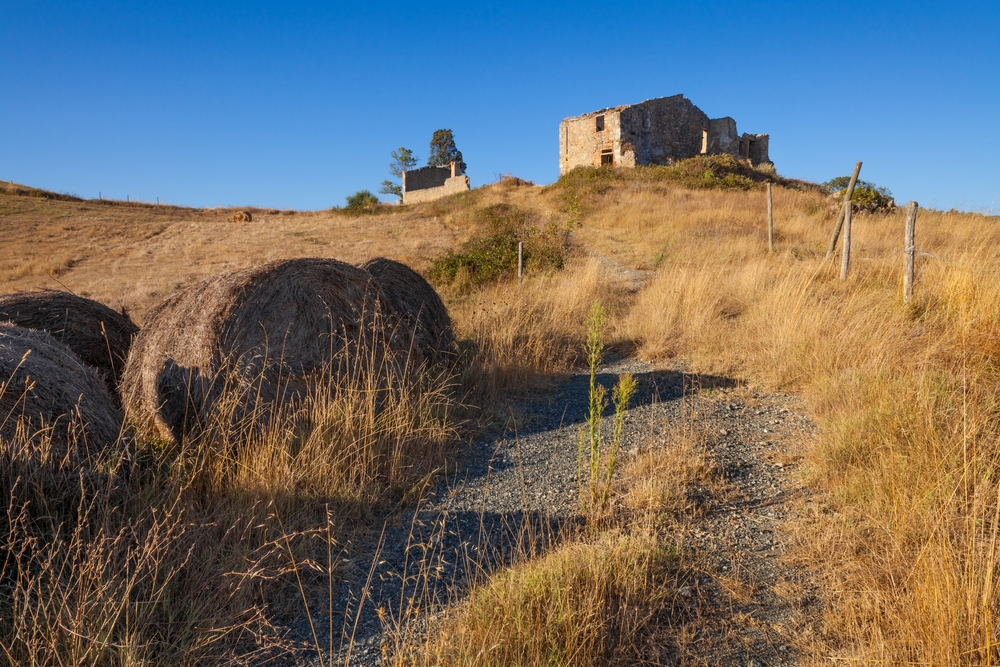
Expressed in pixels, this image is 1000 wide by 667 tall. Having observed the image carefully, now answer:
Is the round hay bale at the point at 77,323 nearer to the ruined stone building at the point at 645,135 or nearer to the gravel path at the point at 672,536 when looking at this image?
the gravel path at the point at 672,536

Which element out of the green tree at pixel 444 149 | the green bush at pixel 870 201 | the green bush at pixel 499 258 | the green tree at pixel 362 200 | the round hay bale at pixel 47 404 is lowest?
the round hay bale at pixel 47 404

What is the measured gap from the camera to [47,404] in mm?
3336

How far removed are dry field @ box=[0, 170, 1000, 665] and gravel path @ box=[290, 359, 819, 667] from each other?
0.17 meters

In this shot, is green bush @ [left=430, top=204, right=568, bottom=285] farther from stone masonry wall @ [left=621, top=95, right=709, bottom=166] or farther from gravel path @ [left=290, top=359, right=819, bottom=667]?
stone masonry wall @ [left=621, top=95, right=709, bottom=166]

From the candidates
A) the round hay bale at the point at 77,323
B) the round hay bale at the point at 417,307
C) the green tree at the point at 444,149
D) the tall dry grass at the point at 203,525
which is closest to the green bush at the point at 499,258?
the round hay bale at the point at 417,307

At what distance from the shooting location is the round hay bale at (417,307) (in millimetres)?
5855

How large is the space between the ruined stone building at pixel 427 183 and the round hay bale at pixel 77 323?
110 ft

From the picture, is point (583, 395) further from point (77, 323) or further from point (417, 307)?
point (77, 323)

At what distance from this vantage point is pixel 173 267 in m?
19.9

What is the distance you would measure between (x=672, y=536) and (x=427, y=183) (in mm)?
41579

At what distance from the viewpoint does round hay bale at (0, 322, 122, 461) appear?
3068mm

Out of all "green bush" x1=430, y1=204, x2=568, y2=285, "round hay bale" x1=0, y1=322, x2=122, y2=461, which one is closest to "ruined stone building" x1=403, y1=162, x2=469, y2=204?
"green bush" x1=430, y1=204, x2=568, y2=285

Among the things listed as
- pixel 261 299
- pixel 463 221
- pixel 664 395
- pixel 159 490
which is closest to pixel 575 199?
pixel 463 221

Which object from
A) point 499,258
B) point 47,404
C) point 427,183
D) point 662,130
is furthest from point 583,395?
point 427,183
